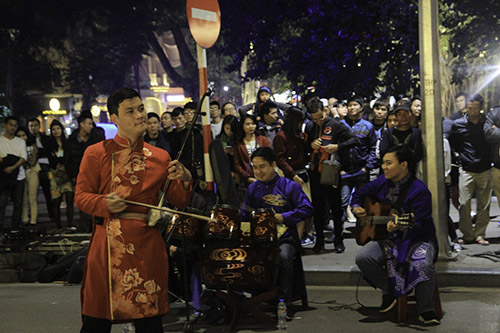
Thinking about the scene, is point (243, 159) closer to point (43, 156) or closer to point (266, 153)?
point (266, 153)

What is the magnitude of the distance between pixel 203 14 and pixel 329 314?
3497 millimetres

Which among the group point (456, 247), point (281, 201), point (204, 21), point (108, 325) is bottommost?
point (456, 247)

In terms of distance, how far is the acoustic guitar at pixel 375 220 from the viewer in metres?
7.34

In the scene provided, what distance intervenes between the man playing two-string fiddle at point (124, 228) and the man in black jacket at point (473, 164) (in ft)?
21.8

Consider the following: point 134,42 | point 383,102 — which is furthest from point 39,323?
point 134,42

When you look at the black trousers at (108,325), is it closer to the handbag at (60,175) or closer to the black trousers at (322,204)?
the black trousers at (322,204)

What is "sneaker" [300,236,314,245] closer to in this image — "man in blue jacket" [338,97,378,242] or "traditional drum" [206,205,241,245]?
"man in blue jacket" [338,97,378,242]

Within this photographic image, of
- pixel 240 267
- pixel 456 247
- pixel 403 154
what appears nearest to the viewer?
pixel 240 267

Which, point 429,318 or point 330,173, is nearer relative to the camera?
point 429,318

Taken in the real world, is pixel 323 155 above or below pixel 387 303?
above

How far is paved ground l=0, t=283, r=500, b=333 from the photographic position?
23.3ft

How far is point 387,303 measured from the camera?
7562 millimetres

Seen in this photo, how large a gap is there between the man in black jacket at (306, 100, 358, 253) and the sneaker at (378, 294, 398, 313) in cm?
281

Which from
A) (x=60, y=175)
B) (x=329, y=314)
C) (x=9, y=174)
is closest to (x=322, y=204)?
(x=329, y=314)
